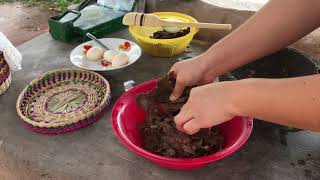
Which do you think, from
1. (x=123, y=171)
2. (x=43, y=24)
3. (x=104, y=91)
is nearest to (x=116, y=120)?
(x=123, y=171)

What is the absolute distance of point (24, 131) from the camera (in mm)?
1230

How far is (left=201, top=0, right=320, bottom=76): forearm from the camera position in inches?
41.6

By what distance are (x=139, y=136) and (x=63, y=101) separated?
0.41m

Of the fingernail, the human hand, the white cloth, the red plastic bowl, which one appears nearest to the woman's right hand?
the fingernail

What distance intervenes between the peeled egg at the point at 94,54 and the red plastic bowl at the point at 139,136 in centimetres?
40

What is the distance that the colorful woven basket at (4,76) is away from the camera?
1.34m

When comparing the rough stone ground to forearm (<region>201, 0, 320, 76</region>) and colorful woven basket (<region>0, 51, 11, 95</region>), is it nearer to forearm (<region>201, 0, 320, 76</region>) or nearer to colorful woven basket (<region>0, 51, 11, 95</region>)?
forearm (<region>201, 0, 320, 76</region>)

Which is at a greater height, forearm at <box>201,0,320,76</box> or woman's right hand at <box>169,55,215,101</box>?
forearm at <box>201,0,320,76</box>

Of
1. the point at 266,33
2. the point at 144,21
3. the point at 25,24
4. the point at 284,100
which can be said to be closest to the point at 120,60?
the point at 144,21

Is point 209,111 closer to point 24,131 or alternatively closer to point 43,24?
point 24,131

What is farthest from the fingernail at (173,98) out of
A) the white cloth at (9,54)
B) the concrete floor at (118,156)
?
the white cloth at (9,54)

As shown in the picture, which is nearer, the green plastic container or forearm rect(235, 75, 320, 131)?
forearm rect(235, 75, 320, 131)

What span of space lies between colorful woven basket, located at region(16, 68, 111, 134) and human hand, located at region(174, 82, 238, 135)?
45cm

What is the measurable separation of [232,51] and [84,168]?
2.07 feet
